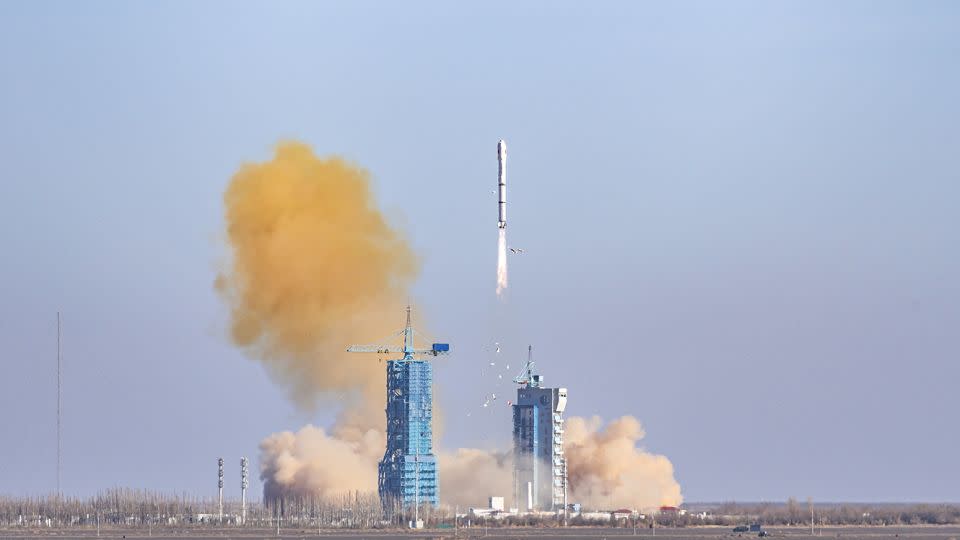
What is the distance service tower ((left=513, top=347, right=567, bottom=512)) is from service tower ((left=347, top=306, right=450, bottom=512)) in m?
6.79

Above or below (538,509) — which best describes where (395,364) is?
above

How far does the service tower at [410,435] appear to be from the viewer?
145 m

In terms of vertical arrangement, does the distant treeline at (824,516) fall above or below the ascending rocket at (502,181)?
below

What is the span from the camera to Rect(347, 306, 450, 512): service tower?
14512cm

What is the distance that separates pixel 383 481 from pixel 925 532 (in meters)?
37.5

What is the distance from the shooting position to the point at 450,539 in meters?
114

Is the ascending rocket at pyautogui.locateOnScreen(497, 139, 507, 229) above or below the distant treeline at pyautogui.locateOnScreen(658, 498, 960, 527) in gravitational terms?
above

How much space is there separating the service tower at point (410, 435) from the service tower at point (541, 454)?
679 centimetres

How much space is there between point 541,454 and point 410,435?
33.3ft

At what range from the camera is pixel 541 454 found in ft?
492

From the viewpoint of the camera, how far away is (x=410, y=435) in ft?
476

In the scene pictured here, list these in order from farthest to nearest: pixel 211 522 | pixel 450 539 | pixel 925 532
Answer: pixel 211 522, pixel 925 532, pixel 450 539

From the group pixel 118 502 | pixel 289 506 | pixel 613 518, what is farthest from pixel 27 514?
pixel 613 518

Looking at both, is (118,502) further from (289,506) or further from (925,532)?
(925,532)
